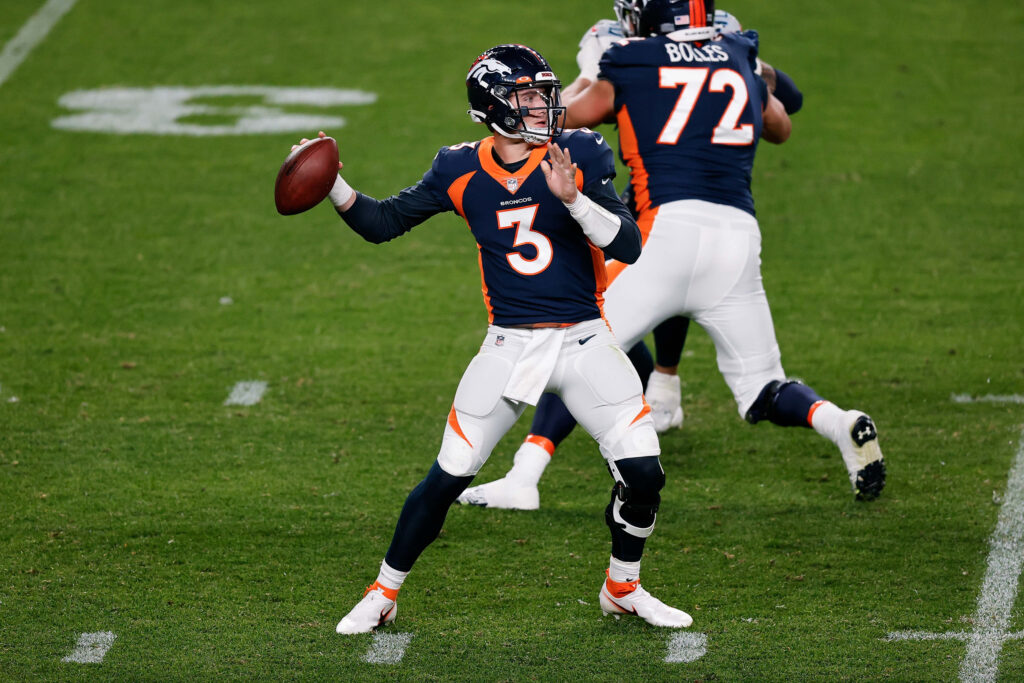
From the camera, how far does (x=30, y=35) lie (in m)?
10.7

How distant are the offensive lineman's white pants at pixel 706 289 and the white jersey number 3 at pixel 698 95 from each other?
26 centimetres

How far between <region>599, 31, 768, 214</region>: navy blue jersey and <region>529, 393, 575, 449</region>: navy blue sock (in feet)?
2.75

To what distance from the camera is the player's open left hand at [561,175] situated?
3514 mm

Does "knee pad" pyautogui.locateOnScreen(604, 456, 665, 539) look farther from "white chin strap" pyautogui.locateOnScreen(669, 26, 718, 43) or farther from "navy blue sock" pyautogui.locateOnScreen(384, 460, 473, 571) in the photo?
"white chin strap" pyautogui.locateOnScreen(669, 26, 718, 43)

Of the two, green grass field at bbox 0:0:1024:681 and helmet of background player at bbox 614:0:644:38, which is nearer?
green grass field at bbox 0:0:1024:681

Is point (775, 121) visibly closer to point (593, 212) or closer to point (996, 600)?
point (593, 212)

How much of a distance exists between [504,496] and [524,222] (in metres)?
1.41

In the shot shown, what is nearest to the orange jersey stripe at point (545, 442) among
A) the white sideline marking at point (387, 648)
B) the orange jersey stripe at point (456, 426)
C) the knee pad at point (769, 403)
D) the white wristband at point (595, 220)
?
the knee pad at point (769, 403)

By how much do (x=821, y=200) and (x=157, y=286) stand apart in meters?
4.19

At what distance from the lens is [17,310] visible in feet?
22.0

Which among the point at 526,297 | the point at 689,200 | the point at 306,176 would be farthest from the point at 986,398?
Result: the point at 306,176

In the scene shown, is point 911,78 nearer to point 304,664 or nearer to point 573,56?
point 573,56

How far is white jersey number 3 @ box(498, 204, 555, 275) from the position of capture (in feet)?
12.3

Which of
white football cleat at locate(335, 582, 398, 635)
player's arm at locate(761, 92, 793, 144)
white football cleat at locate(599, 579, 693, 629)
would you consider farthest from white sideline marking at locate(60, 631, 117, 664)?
player's arm at locate(761, 92, 793, 144)
